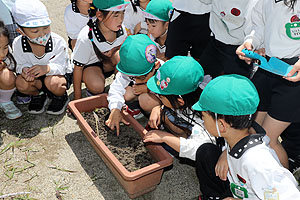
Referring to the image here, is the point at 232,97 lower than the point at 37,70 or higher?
higher

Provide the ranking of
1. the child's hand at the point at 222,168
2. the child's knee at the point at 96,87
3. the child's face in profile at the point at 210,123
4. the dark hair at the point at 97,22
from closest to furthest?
the child's face in profile at the point at 210,123
the child's hand at the point at 222,168
the dark hair at the point at 97,22
the child's knee at the point at 96,87

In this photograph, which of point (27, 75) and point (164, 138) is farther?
point (27, 75)

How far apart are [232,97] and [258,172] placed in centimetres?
42

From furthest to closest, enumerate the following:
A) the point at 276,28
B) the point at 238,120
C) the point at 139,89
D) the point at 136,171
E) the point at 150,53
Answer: the point at 139,89
the point at 150,53
the point at 136,171
the point at 276,28
the point at 238,120

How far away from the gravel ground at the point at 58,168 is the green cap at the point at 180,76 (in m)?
0.81

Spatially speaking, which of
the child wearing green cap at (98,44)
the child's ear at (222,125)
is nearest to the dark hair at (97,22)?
→ the child wearing green cap at (98,44)

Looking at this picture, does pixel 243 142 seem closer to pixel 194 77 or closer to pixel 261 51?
pixel 194 77

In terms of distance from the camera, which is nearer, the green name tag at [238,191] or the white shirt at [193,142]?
the green name tag at [238,191]

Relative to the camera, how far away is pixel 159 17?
3.32 meters

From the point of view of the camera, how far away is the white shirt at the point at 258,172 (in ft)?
5.59

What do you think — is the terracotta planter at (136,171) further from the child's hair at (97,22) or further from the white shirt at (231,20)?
the white shirt at (231,20)

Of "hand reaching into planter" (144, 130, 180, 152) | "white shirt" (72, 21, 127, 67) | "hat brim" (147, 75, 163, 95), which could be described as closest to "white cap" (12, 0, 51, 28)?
"white shirt" (72, 21, 127, 67)

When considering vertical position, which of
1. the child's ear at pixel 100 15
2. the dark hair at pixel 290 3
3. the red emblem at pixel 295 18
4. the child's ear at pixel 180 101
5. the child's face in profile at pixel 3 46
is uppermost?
the dark hair at pixel 290 3

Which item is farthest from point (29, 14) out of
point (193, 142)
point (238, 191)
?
point (238, 191)
